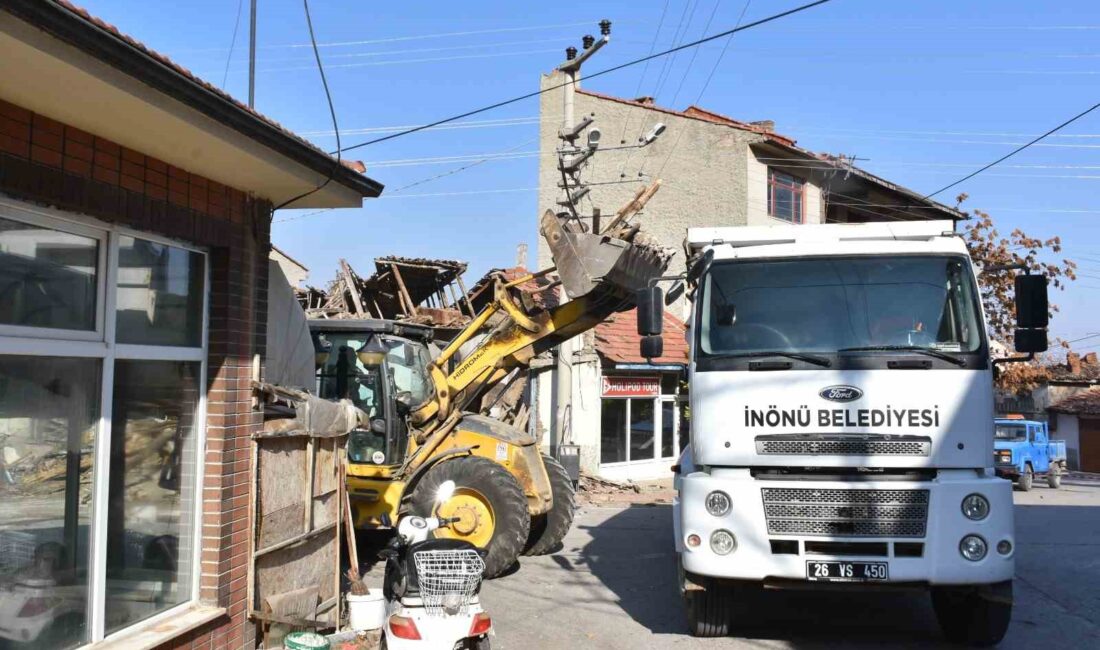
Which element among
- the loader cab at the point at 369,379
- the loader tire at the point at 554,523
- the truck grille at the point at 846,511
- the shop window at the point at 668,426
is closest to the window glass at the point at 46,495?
the truck grille at the point at 846,511

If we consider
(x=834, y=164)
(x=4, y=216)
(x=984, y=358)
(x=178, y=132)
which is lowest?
(x=984, y=358)

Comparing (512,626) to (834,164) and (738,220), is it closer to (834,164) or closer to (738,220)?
(738,220)

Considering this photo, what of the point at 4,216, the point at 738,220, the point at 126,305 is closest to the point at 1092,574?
the point at 126,305

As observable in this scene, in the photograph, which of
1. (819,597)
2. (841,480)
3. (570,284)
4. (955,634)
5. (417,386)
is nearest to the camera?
(841,480)

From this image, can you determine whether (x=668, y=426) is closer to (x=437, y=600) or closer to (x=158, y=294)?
(x=437, y=600)

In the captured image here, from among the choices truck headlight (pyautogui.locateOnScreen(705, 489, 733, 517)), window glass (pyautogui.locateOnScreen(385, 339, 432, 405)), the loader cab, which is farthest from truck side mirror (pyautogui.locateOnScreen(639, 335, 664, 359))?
window glass (pyautogui.locateOnScreen(385, 339, 432, 405))

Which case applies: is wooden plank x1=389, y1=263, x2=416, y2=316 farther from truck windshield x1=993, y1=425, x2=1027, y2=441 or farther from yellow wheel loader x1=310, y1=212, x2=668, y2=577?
truck windshield x1=993, y1=425, x2=1027, y2=441

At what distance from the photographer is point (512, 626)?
7195 millimetres

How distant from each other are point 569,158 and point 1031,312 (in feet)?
37.6

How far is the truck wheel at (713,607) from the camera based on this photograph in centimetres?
662

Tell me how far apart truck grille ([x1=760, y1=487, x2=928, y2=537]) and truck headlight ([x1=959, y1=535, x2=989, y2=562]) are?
0.27 m

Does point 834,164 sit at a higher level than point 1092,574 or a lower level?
higher

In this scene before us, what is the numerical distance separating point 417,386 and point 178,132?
610 cm

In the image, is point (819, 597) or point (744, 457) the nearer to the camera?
point (744, 457)
